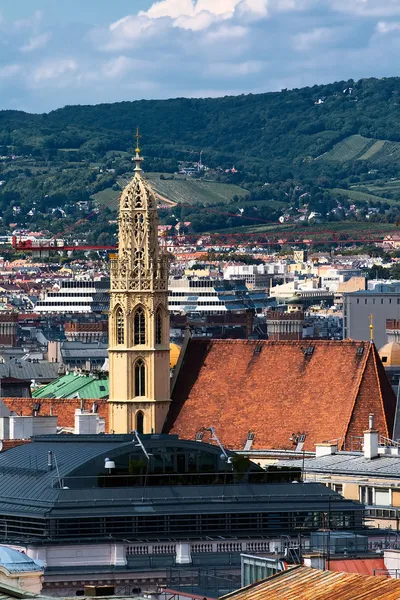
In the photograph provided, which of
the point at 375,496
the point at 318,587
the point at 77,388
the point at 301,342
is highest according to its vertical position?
the point at 318,587

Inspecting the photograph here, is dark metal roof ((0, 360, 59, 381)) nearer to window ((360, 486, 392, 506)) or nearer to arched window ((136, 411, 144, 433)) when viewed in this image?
arched window ((136, 411, 144, 433))

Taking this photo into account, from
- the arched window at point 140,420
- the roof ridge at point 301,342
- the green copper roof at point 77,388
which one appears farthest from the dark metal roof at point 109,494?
the green copper roof at point 77,388

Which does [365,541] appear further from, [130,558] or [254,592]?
[254,592]

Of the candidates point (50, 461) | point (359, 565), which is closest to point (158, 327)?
point (50, 461)

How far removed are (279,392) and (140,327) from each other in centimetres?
485

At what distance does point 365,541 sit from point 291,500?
21.0 ft

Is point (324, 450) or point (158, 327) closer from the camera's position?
point (324, 450)

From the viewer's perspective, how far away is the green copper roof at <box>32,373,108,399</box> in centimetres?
9612

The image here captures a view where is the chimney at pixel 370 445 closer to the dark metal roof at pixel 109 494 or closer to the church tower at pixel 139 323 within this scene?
the church tower at pixel 139 323

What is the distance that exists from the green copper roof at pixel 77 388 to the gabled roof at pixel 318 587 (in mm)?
61914

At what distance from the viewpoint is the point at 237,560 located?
44781 mm

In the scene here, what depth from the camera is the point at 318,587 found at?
99.5ft

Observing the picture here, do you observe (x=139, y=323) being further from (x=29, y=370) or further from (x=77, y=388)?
(x=29, y=370)

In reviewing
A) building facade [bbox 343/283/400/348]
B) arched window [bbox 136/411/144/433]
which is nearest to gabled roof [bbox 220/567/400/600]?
arched window [bbox 136/411/144/433]
